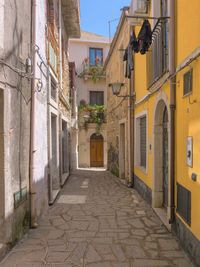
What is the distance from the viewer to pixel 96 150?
17281 millimetres

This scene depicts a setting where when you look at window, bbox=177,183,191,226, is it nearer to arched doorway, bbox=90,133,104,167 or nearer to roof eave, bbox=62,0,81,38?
roof eave, bbox=62,0,81,38

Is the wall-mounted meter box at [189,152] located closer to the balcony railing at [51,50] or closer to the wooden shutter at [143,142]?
the wooden shutter at [143,142]

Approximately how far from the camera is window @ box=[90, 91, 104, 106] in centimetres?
1733

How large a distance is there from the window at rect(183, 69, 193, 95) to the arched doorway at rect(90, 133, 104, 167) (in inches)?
546

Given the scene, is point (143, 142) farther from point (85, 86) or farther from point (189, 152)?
point (85, 86)

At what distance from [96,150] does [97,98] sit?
4.37m

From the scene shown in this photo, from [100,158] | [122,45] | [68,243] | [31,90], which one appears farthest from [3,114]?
[100,158]

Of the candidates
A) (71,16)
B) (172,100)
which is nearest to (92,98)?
(71,16)

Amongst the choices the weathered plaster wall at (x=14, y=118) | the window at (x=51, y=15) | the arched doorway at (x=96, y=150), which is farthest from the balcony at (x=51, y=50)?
the arched doorway at (x=96, y=150)

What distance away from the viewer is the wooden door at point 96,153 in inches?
676

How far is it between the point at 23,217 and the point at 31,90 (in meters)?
2.46

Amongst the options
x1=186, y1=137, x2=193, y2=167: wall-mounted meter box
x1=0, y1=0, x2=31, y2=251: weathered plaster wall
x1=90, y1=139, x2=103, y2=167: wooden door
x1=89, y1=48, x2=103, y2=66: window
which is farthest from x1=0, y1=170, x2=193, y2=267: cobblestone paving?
x1=89, y1=48, x2=103, y2=66: window

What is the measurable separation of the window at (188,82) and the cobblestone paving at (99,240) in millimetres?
2543

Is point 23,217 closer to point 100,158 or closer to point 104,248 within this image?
point 104,248
